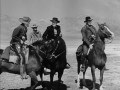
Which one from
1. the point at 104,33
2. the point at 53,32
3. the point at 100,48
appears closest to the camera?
the point at 53,32

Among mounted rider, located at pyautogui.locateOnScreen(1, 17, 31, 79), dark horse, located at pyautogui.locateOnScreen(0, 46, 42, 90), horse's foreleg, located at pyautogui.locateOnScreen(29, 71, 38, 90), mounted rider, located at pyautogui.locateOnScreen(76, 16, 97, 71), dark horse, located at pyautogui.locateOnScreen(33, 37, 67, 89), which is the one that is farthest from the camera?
mounted rider, located at pyautogui.locateOnScreen(76, 16, 97, 71)

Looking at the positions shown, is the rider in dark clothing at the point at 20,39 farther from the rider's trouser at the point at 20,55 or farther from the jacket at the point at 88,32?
the jacket at the point at 88,32

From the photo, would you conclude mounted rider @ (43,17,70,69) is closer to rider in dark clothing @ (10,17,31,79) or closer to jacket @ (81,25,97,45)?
rider in dark clothing @ (10,17,31,79)

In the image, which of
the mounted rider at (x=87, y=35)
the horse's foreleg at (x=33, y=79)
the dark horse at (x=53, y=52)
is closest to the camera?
the horse's foreleg at (x=33, y=79)

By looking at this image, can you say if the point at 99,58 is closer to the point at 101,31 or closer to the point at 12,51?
the point at 101,31

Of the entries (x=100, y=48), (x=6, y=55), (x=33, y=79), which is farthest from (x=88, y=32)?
(x=6, y=55)

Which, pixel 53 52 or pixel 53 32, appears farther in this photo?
pixel 53 32

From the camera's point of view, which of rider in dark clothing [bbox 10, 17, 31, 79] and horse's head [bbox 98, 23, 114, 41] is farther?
horse's head [bbox 98, 23, 114, 41]

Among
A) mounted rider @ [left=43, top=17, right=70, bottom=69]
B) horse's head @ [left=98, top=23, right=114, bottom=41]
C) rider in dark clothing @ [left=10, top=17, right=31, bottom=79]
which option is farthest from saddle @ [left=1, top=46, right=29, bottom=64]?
horse's head @ [left=98, top=23, right=114, bottom=41]

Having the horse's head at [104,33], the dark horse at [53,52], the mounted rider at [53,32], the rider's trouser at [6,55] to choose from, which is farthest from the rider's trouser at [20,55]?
the horse's head at [104,33]

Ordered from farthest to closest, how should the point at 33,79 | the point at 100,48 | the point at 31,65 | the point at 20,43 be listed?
the point at 100,48 → the point at 20,43 → the point at 31,65 → the point at 33,79

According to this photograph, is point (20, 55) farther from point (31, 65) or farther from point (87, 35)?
point (87, 35)

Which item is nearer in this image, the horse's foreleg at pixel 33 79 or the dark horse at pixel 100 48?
the horse's foreleg at pixel 33 79

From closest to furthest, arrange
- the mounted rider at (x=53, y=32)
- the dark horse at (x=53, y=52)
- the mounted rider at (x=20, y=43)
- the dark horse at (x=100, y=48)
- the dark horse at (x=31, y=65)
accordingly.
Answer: the dark horse at (x=31, y=65) → the mounted rider at (x=20, y=43) → the dark horse at (x=53, y=52) → the mounted rider at (x=53, y=32) → the dark horse at (x=100, y=48)
